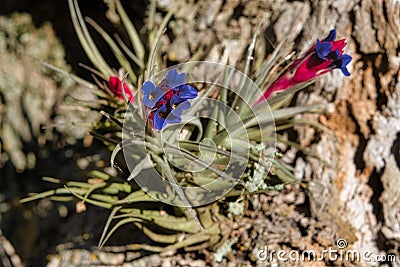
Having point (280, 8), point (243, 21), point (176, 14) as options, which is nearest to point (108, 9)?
point (176, 14)

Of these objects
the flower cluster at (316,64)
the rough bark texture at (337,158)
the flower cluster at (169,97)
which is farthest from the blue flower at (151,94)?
the rough bark texture at (337,158)

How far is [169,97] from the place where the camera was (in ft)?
4.70

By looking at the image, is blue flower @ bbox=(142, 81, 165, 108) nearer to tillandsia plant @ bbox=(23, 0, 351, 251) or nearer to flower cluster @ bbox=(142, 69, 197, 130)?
flower cluster @ bbox=(142, 69, 197, 130)

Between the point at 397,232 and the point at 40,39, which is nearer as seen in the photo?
the point at 397,232

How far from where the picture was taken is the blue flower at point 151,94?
1.39m

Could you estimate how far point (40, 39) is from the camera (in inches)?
103

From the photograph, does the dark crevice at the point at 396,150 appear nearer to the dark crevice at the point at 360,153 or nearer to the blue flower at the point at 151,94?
the dark crevice at the point at 360,153

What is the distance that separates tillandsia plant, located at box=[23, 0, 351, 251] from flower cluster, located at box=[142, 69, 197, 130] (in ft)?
0.51

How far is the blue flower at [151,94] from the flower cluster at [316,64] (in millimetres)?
504

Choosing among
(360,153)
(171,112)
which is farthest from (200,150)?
(360,153)

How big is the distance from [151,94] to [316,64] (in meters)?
0.61

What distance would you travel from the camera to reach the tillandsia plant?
1.64m

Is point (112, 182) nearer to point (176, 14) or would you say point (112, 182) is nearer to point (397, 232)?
point (176, 14)

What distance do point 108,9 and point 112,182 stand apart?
985mm
